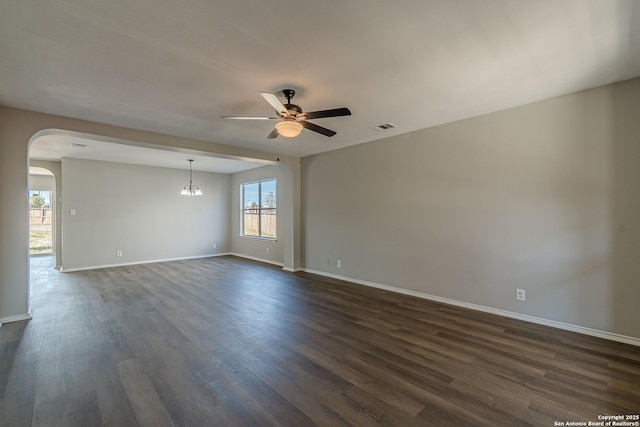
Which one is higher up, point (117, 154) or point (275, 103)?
point (117, 154)

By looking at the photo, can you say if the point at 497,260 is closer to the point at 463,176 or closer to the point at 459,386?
the point at 463,176

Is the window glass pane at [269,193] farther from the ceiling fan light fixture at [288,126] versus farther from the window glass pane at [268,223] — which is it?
the ceiling fan light fixture at [288,126]

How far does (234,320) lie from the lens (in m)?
3.46

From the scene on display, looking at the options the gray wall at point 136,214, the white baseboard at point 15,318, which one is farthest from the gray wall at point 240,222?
the white baseboard at point 15,318

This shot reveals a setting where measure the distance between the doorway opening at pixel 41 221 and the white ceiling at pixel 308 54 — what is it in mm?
8324

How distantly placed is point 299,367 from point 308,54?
260 cm

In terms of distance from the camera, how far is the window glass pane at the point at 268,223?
755 cm

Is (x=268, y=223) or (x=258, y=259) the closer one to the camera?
(x=268, y=223)

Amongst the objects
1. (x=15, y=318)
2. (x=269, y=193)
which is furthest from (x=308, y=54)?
(x=269, y=193)

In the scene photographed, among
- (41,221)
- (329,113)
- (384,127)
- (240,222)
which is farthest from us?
(41,221)

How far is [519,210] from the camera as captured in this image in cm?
347

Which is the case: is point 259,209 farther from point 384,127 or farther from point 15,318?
point 15,318

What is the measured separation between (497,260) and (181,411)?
145 inches

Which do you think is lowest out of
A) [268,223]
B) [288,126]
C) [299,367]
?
[299,367]
